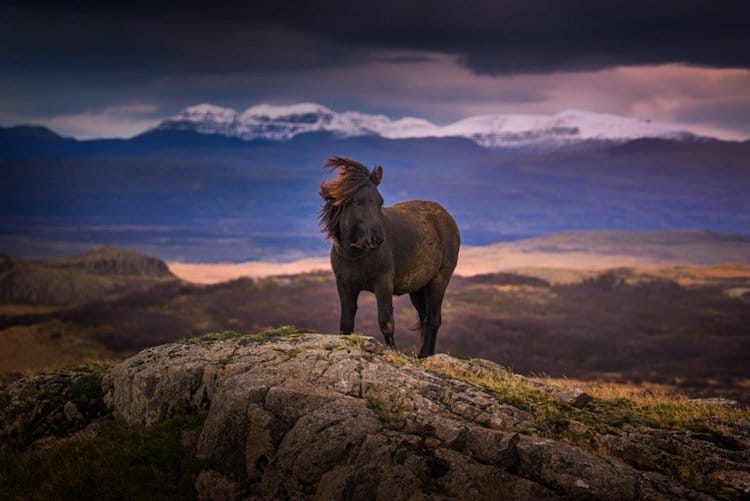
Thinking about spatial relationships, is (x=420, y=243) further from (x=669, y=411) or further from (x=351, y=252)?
(x=669, y=411)

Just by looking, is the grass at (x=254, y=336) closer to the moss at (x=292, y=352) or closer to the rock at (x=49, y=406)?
the moss at (x=292, y=352)

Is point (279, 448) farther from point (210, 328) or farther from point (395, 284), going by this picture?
point (210, 328)

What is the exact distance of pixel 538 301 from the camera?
7769 cm

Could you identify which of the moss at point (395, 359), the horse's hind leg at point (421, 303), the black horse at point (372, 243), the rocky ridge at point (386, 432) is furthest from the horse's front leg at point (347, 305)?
the horse's hind leg at point (421, 303)

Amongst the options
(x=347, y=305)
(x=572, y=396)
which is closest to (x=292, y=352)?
(x=347, y=305)

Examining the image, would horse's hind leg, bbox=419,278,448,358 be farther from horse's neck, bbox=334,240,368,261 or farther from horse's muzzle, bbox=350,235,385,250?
horse's muzzle, bbox=350,235,385,250

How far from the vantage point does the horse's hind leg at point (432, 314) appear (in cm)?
1930

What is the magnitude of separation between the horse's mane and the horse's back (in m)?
1.49

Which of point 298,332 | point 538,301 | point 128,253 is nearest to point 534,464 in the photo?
point 298,332

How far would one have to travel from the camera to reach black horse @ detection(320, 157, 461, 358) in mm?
15922

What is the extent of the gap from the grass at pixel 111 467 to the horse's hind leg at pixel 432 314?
7.00 meters

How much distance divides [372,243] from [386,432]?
470cm

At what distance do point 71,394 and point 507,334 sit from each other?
46.4 m

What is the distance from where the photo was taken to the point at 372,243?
1569 cm
